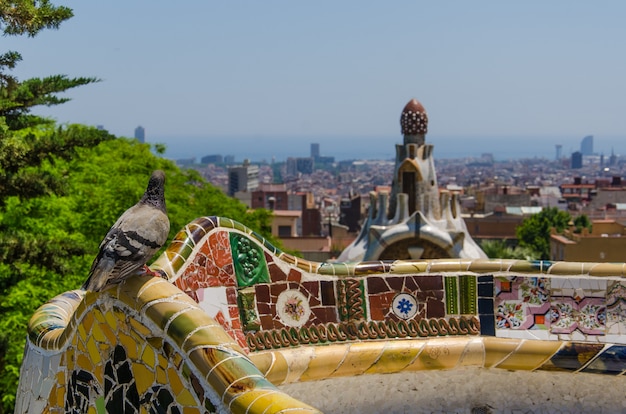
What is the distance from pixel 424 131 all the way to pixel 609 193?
71.2 m

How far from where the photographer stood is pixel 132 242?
4367 mm

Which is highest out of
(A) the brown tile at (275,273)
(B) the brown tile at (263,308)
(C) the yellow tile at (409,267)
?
(A) the brown tile at (275,273)

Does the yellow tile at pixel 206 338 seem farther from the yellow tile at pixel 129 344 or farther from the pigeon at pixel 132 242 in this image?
the pigeon at pixel 132 242

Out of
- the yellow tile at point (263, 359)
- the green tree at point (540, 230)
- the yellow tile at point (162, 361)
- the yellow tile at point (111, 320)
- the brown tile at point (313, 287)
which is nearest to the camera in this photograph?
the yellow tile at point (162, 361)

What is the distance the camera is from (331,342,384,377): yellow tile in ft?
20.8

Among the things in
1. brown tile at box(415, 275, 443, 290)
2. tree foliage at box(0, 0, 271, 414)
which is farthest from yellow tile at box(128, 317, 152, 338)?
tree foliage at box(0, 0, 271, 414)

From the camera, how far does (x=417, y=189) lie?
64.4 feet

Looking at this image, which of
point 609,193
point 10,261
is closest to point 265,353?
point 10,261

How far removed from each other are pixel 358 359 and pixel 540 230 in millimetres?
54802

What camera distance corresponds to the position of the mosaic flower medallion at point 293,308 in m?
6.37

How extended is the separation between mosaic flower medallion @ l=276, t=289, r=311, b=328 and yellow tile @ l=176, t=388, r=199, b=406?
2.56 metres

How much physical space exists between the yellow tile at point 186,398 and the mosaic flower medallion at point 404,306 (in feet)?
9.99

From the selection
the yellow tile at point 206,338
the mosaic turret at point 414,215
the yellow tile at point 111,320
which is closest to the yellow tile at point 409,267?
the yellow tile at point 111,320

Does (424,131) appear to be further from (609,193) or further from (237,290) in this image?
(609,193)
